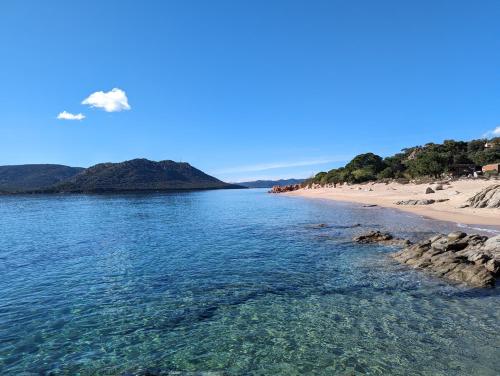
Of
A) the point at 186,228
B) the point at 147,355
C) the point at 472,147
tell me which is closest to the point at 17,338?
the point at 147,355

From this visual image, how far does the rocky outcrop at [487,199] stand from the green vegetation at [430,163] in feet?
185

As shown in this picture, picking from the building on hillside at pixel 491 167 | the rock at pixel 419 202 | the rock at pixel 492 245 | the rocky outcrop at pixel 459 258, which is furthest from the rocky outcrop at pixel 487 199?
the building on hillside at pixel 491 167

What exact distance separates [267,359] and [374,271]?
391 inches

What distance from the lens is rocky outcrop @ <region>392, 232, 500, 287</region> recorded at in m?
15.0

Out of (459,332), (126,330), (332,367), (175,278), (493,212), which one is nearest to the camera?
(332,367)

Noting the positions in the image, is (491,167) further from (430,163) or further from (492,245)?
(492,245)

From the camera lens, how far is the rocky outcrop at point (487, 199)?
35156 mm

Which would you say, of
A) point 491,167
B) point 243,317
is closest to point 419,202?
point 243,317

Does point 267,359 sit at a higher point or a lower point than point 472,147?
lower

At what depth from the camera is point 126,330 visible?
36.0ft

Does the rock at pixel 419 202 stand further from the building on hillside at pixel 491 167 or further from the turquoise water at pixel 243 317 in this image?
the building on hillside at pixel 491 167

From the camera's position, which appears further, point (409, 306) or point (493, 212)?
point (493, 212)

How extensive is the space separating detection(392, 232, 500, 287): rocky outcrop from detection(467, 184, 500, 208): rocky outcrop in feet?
61.9

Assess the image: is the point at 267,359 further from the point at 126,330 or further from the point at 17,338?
the point at 17,338
